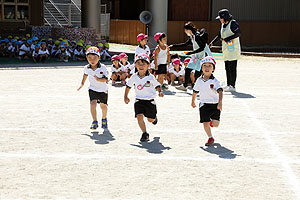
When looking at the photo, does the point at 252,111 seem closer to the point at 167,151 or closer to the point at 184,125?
the point at 184,125

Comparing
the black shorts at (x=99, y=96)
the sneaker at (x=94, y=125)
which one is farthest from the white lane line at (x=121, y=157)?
the black shorts at (x=99, y=96)

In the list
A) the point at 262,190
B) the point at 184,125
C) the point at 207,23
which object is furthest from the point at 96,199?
the point at 207,23

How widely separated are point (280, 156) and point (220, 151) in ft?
2.78

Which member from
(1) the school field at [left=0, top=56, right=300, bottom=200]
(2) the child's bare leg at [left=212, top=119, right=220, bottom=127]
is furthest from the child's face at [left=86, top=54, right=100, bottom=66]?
(2) the child's bare leg at [left=212, top=119, right=220, bottom=127]

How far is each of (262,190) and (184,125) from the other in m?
3.65

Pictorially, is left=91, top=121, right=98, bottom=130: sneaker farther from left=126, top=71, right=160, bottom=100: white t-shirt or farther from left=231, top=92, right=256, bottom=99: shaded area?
left=231, top=92, right=256, bottom=99: shaded area

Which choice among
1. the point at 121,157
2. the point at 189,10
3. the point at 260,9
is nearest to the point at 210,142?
the point at 121,157

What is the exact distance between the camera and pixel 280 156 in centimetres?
710

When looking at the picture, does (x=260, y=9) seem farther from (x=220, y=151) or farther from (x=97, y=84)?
(x=220, y=151)

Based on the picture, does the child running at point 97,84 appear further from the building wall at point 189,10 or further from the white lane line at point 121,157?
the building wall at point 189,10

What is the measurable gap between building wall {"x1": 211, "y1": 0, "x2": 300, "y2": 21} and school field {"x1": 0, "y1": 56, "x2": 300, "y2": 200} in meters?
20.4

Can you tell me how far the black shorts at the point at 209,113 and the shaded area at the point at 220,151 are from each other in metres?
0.41

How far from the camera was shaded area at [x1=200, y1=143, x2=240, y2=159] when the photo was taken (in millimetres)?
7072

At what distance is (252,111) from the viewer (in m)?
10.6
